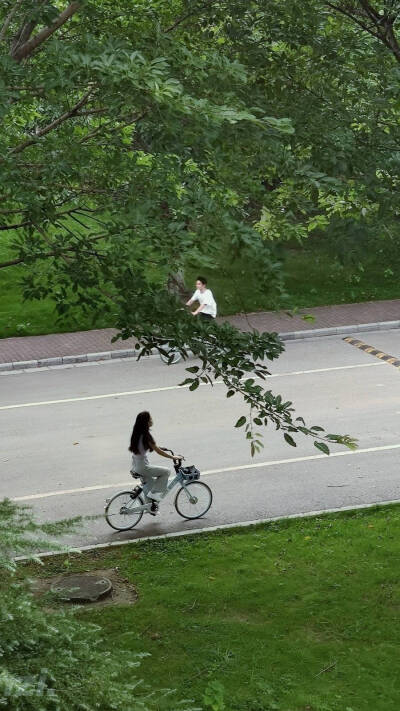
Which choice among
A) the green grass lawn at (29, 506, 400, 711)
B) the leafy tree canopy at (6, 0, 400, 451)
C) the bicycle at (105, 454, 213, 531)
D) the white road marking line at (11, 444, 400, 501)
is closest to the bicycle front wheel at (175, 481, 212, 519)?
the bicycle at (105, 454, 213, 531)

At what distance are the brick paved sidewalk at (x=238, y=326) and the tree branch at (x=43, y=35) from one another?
10.5 meters

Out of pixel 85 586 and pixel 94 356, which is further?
pixel 94 356

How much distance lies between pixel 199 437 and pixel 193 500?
2.95 metres

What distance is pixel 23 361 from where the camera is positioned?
19.4 meters

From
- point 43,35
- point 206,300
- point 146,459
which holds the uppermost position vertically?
point 43,35

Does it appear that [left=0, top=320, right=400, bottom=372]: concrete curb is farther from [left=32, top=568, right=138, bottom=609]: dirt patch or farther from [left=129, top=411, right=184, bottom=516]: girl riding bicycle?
[left=32, top=568, right=138, bottom=609]: dirt patch

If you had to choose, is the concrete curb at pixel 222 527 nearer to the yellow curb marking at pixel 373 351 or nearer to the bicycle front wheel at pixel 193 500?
the bicycle front wheel at pixel 193 500

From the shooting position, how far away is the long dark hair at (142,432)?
1148 cm

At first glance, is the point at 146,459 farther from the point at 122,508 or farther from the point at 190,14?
the point at 190,14

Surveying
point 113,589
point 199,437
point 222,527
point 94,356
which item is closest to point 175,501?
point 222,527

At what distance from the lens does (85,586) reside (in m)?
10.4

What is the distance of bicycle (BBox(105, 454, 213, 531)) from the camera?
11.9 m

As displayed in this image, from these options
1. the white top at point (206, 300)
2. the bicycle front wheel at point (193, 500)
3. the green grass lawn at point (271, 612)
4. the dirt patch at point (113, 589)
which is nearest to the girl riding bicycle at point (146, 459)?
the bicycle front wheel at point (193, 500)

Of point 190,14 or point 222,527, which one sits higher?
point 190,14
